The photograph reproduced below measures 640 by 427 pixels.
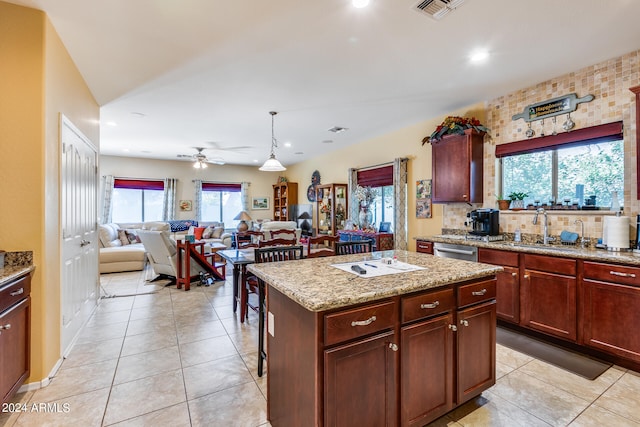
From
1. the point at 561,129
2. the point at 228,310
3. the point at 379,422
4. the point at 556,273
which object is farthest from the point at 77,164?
the point at 561,129

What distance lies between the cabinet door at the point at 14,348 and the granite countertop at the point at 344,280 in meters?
1.46

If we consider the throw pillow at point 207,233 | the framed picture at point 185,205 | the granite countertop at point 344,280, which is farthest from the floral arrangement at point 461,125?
the framed picture at point 185,205

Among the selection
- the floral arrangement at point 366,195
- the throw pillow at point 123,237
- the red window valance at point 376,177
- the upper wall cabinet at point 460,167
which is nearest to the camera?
the upper wall cabinet at point 460,167

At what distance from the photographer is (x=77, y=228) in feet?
9.45

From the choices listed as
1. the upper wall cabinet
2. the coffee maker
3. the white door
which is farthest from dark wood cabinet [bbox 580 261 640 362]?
the white door

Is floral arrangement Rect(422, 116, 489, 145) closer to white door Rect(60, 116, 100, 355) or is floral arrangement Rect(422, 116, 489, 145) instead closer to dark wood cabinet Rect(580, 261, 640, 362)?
dark wood cabinet Rect(580, 261, 640, 362)

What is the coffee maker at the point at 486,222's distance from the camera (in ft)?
11.3

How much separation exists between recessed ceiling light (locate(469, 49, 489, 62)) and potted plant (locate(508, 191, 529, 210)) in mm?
1637

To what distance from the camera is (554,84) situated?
125 inches

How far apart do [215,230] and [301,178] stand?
2.78 metres

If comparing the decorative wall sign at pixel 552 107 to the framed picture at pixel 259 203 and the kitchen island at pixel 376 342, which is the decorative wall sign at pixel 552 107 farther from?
the framed picture at pixel 259 203

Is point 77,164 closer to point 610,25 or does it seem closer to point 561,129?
point 610,25

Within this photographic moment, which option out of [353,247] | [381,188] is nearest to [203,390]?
[353,247]

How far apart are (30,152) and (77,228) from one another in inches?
41.6
